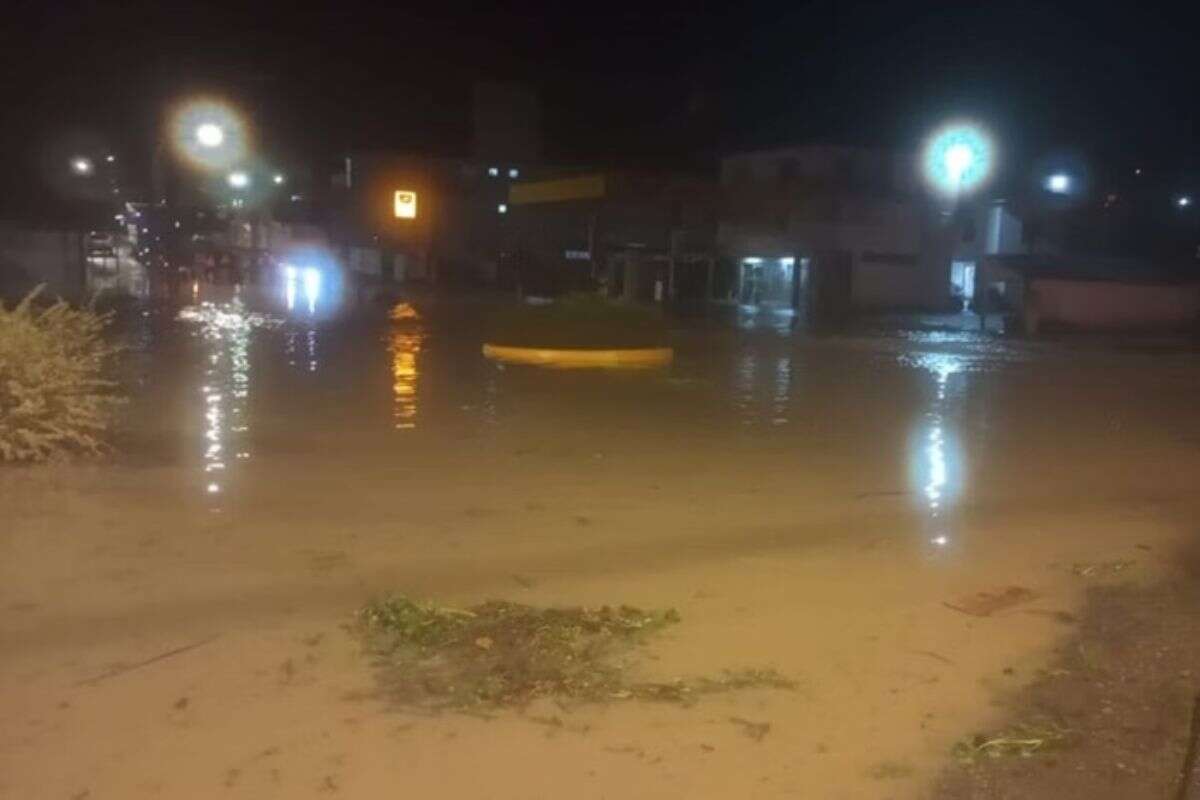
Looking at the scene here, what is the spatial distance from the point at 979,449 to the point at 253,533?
27.4ft

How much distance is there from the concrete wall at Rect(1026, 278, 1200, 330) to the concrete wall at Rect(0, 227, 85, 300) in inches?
1121

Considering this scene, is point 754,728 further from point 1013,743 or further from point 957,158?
point 957,158

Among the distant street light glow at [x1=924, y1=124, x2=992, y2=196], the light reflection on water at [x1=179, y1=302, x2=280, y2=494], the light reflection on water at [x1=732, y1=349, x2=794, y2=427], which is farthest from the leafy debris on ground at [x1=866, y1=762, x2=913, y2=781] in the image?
the distant street light glow at [x1=924, y1=124, x2=992, y2=196]

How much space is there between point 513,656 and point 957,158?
3880 centimetres

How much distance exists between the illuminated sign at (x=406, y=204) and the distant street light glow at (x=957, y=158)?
85.5ft

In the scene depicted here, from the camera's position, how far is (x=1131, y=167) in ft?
177

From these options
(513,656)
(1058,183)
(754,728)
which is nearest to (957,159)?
(1058,183)

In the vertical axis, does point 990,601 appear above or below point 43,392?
below

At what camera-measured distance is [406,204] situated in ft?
217

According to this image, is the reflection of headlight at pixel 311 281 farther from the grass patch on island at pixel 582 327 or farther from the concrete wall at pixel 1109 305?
the concrete wall at pixel 1109 305

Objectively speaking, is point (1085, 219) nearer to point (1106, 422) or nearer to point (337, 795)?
point (1106, 422)

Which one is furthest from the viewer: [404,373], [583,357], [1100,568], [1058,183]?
[1058,183]

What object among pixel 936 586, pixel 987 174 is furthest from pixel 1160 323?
pixel 936 586

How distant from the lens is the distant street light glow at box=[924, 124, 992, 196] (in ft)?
143
